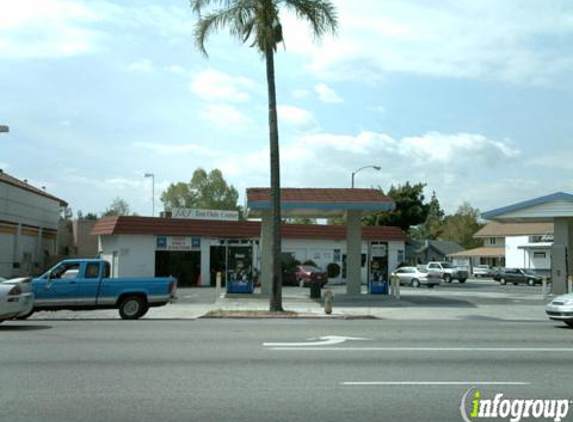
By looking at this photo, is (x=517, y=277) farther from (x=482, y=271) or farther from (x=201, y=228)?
(x=201, y=228)

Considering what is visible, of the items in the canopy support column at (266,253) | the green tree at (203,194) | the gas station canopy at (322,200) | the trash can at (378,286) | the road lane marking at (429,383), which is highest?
the green tree at (203,194)

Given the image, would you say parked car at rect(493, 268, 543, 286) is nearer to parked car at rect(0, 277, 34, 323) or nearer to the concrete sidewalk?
the concrete sidewalk

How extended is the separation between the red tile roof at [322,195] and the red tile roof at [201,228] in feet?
46.4

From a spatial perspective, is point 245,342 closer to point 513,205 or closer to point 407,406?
point 407,406

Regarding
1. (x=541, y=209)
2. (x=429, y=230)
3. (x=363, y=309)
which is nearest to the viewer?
(x=363, y=309)

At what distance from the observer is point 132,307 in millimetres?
20188

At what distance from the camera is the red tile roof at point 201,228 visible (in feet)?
137

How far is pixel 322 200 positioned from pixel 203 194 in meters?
64.6

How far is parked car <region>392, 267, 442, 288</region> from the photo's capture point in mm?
45406

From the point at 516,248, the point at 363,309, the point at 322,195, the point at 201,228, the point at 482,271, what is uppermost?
the point at 322,195

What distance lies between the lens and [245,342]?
45.4 ft

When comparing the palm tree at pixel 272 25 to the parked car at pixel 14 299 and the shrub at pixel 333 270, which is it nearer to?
the parked car at pixel 14 299

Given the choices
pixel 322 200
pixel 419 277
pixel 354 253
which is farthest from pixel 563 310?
pixel 419 277

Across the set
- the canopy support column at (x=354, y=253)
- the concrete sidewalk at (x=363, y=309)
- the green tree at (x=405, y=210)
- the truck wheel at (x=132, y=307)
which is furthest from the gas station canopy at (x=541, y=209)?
the green tree at (x=405, y=210)
